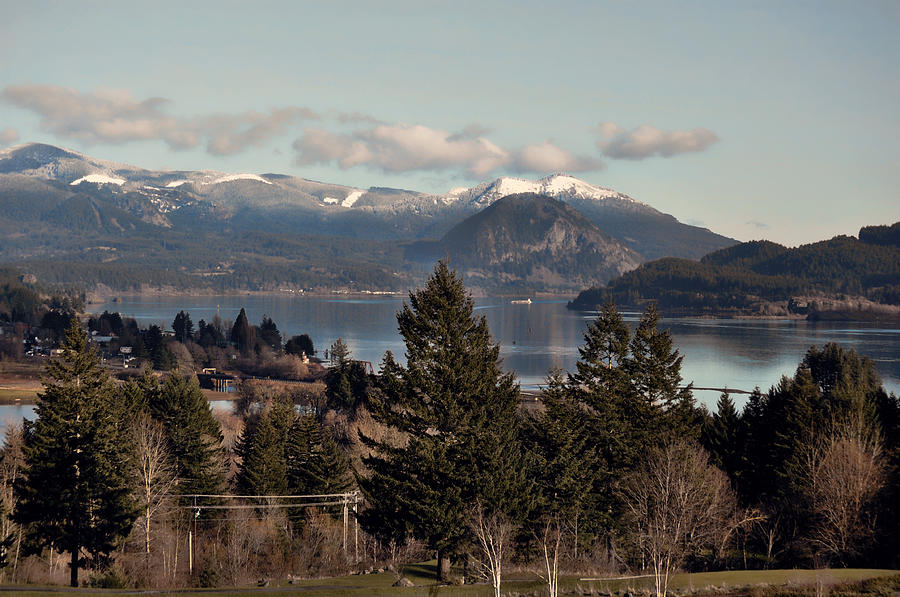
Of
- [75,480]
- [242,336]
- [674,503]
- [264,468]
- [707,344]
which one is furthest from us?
[707,344]

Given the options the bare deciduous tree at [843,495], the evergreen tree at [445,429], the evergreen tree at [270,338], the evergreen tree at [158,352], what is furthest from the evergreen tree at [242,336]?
the bare deciduous tree at [843,495]

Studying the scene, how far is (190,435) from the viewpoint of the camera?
37.6 m

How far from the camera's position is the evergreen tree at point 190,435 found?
35594 millimetres

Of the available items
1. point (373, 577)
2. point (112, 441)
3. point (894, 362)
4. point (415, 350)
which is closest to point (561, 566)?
point (373, 577)

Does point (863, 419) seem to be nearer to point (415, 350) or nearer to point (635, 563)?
point (635, 563)

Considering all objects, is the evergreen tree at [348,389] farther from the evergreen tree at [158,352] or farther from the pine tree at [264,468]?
the evergreen tree at [158,352]

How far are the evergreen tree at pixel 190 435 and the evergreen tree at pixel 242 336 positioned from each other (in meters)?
70.1

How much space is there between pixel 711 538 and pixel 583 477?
5.77m

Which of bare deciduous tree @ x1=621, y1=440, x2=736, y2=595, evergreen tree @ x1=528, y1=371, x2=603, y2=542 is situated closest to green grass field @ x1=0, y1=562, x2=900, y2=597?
bare deciduous tree @ x1=621, y1=440, x2=736, y2=595

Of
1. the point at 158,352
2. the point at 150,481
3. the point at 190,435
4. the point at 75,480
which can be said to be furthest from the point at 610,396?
the point at 158,352

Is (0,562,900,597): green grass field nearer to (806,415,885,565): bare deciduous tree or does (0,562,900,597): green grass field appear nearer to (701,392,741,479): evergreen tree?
(806,415,885,565): bare deciduous tree

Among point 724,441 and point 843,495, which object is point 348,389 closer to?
point 724,441

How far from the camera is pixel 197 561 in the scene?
100 feet

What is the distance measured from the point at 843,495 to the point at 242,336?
97.8 metres
